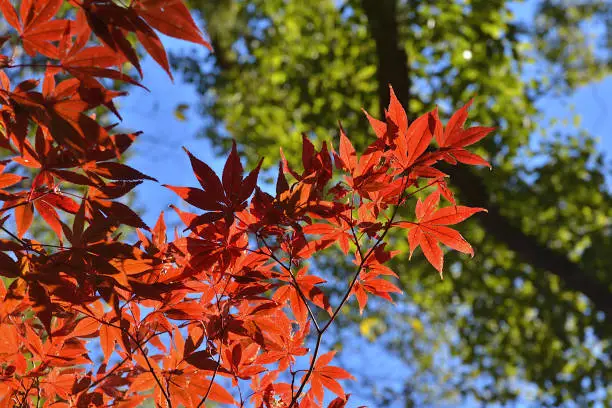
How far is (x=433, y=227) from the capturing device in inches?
34.4

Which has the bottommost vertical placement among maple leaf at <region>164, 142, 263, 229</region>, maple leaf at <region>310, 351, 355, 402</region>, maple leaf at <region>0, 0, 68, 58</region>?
maple leaf at <region>310, 351, 355, 402</region>

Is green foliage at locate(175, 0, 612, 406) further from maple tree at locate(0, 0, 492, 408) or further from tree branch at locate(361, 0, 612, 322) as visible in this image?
maple tree at locate(0, 0, 492, 408)

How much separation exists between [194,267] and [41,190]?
26 centimetres

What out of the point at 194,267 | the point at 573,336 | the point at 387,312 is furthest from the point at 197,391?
the point at 387,312

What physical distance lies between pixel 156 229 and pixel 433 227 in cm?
48

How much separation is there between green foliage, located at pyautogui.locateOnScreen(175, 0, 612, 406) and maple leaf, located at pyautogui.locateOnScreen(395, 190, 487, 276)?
315cm

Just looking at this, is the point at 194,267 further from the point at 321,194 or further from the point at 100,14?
the point at 100,14

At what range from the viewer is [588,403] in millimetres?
4453

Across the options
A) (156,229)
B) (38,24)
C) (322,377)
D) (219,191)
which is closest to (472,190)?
(322,377)

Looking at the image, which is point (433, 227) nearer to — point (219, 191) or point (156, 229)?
point (219, 191)

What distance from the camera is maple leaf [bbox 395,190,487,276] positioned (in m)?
0.85

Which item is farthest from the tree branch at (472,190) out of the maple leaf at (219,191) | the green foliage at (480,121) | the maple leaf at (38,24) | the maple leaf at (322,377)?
the maple leaf at (38,24)

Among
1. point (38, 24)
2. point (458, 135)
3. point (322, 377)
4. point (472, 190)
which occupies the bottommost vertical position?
point (322, 377)

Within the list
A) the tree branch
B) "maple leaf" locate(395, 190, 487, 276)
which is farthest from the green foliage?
"maple leaf" locate(395, 190, 487, 276)
